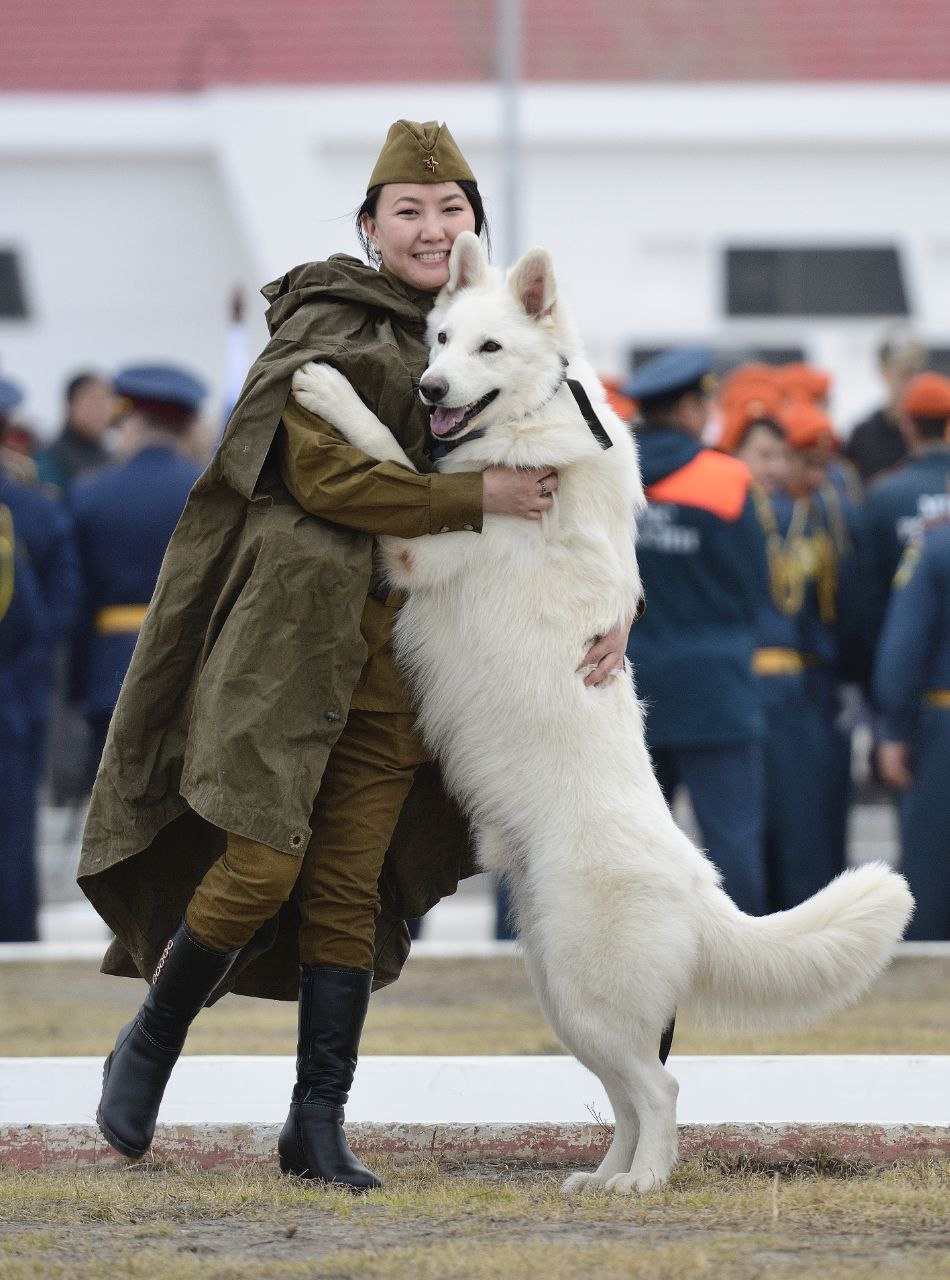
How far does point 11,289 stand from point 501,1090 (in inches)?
504

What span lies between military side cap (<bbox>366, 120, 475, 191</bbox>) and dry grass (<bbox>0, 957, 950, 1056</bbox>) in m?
2.50

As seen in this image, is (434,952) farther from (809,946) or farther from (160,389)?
(809,946)

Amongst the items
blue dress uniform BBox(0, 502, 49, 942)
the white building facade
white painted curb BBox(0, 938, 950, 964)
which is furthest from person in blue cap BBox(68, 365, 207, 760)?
the white building facade

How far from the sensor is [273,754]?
13.0ft

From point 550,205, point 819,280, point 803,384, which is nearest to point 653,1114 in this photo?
point 803,384

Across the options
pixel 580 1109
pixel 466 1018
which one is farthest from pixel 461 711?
pixel 466 1018

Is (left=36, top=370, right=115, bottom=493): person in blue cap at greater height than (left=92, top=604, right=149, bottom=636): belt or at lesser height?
greater

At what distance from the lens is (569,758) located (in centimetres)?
408

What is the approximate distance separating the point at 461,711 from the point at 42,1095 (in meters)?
1.45

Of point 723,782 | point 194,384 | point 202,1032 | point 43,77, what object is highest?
point 43,77

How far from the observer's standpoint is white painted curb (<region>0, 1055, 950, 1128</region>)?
4621mm

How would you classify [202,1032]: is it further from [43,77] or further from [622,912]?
[43,77]

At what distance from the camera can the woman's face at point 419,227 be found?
14.1ft

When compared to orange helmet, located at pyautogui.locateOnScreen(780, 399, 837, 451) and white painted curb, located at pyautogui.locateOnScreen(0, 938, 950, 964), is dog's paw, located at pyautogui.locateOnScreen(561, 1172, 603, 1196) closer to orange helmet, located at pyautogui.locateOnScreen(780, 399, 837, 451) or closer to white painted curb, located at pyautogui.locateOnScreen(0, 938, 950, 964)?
white painted curb, located at pyautogui.locateOnScreen(0, 938, 950, 964)
